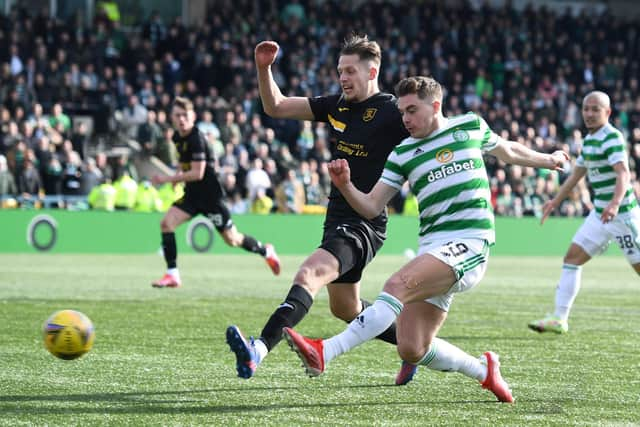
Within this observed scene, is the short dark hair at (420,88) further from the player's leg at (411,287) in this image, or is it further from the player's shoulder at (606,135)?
the player's shoulder at (606,135)

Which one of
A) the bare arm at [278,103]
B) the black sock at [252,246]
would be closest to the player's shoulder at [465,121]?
the bare arm at [278,103]

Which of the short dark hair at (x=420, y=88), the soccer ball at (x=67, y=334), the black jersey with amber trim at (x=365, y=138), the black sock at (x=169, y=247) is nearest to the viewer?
the short dark hair at (x=420, y=88)

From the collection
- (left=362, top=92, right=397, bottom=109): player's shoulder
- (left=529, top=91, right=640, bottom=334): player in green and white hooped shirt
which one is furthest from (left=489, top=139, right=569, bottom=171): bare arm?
(left=529, top=91, right=640, bottom=334): player in green and white hooped shirt

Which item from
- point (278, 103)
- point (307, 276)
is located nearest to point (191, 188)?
point (278, 103)

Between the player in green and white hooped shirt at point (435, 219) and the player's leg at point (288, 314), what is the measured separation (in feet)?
1.63

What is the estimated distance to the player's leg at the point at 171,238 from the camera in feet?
45.6

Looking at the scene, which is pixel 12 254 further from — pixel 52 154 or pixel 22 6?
pixel 22 6

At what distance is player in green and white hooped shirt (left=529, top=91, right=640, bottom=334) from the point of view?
1013 cm

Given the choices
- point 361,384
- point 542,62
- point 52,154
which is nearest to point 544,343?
point 361,384

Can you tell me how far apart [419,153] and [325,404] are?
1.52 meters

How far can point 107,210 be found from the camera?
22.7m

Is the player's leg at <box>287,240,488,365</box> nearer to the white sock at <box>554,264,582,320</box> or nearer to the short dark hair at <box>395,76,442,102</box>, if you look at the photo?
the short dark hair at <box>395,76,442,102</box>

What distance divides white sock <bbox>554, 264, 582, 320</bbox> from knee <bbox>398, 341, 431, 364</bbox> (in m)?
4.27

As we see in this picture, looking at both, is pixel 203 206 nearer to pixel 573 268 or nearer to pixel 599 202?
pixel 573 268
